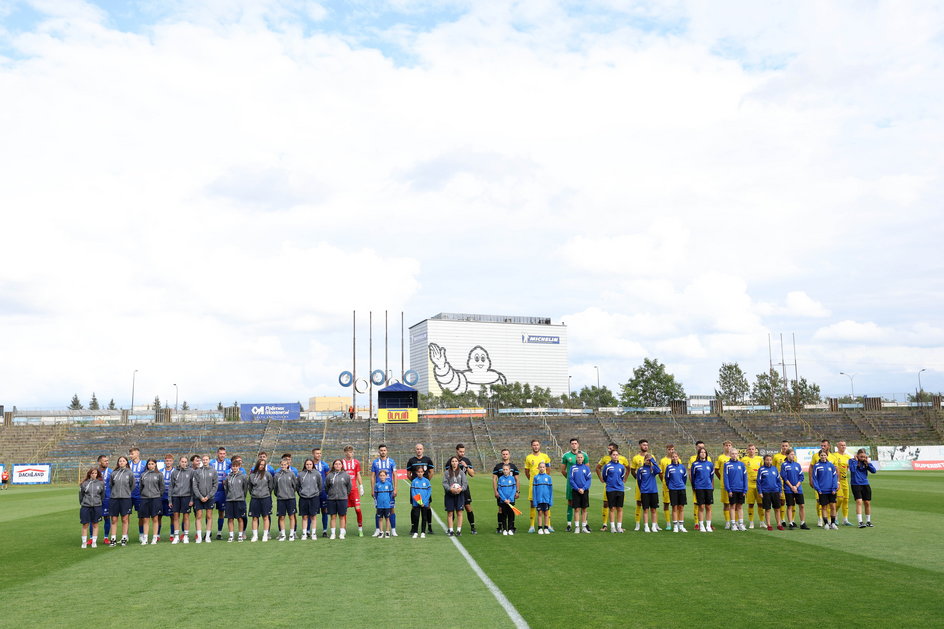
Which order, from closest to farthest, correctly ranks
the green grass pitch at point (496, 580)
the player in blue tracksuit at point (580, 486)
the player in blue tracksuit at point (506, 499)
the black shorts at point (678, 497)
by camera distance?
the green grass pitch at point (496, 580), the player in blue tracksuit at point (580, 486), the black shorts at point (678, 497), the player in blue tracksuit at point (506, 499)

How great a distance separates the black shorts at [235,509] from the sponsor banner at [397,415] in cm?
4632

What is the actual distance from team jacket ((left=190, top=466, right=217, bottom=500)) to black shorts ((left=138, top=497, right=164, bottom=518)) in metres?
0.80

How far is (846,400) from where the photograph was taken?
7538 centimetres

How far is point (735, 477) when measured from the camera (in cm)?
1631

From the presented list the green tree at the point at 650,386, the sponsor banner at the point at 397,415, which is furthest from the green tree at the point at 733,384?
the sponsor banner at the point at 397,415

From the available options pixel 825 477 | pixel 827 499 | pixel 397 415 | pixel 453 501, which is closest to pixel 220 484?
pixel 453 501

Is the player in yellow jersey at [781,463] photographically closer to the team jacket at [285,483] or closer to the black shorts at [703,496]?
the black shorts at [703,496]

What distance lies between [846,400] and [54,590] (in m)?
78.8

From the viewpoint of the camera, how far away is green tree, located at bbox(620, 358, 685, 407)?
9212 centimetres

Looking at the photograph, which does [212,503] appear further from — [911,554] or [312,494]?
[911,554]

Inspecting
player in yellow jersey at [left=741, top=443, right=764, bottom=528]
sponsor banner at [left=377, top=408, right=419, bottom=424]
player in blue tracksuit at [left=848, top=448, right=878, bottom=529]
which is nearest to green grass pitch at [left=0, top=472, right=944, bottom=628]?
player in blue tracksuit at [left=848, top=448, right=878, bottom=529]

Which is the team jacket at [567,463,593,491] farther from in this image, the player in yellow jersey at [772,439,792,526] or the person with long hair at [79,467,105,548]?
the person with long hair at [79,467,105,548]

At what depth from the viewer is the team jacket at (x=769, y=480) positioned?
16562 millimetres

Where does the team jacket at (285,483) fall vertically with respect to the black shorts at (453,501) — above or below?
above
